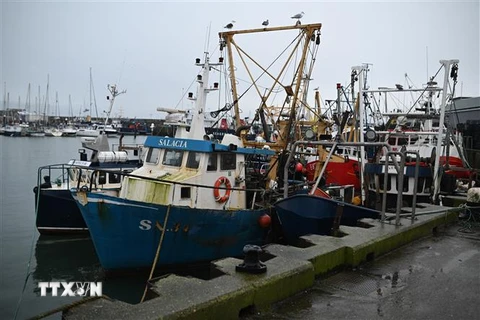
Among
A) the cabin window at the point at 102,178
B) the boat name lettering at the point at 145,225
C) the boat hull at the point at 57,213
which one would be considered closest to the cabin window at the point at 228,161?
the boat name lettering at the point at 145,225

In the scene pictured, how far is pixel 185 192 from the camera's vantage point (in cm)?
1083

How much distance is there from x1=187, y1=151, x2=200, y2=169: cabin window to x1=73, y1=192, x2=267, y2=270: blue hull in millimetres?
1569

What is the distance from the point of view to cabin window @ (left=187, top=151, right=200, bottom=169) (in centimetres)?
1130

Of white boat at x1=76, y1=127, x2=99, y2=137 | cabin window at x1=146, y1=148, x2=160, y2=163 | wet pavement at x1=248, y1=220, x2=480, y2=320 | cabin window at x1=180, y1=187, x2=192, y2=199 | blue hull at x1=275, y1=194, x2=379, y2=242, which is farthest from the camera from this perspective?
→ white boat at x1=76, y1=127, x2=99, y2=137

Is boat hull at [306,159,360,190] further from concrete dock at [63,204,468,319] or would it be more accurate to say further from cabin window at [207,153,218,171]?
concrete dock at [63,204,468,319]

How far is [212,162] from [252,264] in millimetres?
6451

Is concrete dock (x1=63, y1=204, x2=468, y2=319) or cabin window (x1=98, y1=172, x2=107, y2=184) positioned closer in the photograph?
concrete dock (x1=63, y1=204, x2=468, y2=319)

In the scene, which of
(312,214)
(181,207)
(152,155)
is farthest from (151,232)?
(312,214)

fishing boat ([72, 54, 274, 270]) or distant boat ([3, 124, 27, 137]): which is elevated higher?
distant boat ([3, 124, 27, 137])

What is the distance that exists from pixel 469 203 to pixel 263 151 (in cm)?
568

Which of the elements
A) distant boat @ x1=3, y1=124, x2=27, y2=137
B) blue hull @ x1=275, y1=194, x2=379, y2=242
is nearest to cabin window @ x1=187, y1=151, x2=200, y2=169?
blue hull @ x1=275, y1=194, x2=379, y2=242

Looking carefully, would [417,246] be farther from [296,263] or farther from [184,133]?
[184,133]

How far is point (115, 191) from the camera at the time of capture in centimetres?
1449

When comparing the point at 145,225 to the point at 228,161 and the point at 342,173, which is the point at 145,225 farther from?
the point at 342,173
